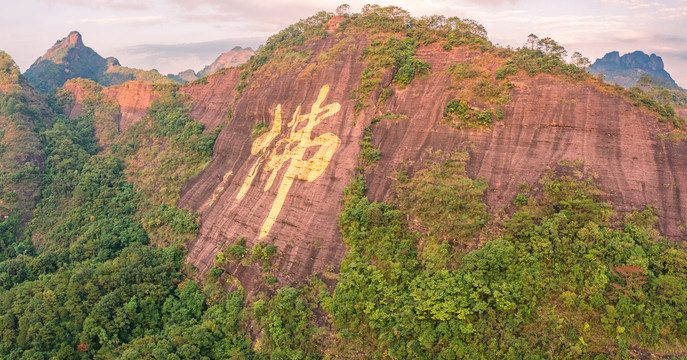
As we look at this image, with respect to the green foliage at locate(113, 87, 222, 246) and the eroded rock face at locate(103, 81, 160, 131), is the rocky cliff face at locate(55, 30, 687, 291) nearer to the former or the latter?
the green foliage at locate(113, 87, 222, 246)

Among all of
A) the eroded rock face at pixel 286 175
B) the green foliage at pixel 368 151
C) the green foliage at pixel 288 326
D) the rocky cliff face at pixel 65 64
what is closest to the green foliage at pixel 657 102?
the green foliage at pixel 368 151

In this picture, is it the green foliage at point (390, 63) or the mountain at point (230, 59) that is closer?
the green foliage at point (390, 63)

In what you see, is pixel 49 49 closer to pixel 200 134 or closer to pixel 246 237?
pixel 200 134

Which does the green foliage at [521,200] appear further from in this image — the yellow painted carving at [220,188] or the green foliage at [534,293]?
the yellow painted carving at [220,188]

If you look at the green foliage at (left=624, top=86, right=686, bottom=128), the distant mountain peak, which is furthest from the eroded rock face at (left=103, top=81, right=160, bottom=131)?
the distant mountain peak

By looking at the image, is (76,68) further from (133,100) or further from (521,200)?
(521,200)

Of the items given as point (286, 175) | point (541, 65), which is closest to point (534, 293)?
point (541, 65)
